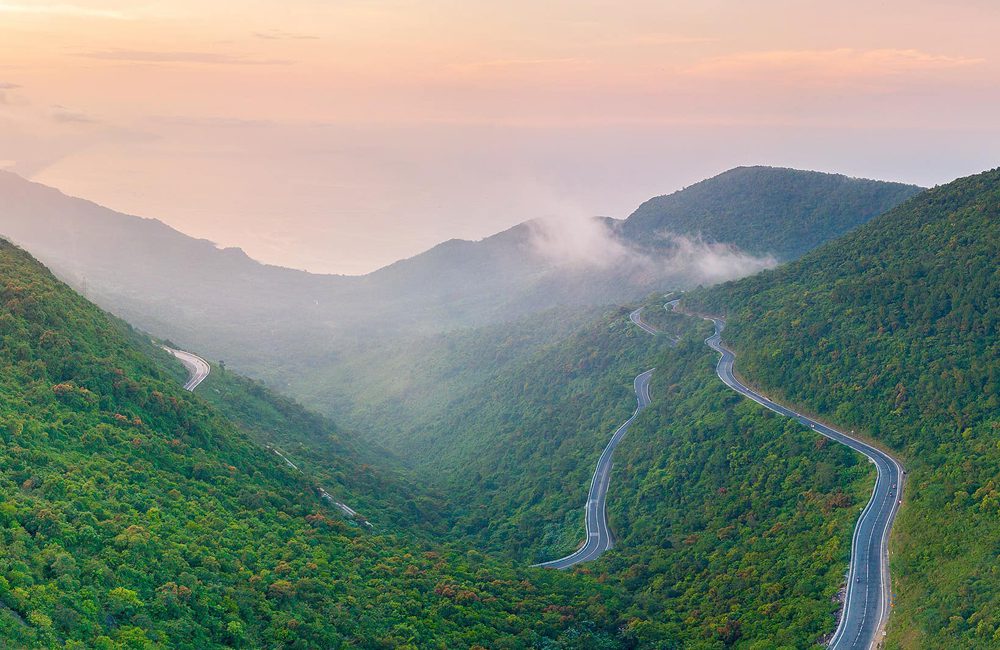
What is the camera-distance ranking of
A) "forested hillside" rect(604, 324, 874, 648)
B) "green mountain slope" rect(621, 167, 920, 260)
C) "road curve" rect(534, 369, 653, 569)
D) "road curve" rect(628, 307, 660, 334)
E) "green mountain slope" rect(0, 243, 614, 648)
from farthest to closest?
"green mountain slope" rect(621, 167, 920, 260) → "road curve" rect(628, 307, 660, 334) → "road curve" rect(534, 369, 653, 569) → "forested hillside" rect(604, 324, 874, 648) → "green mountain slope" rect(0, 243, 614, 648)

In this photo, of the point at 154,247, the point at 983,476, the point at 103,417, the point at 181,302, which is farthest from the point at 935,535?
the point at 154,247

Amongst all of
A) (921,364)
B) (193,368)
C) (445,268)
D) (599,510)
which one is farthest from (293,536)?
(445,268)

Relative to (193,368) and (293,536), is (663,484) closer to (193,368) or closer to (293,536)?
(293,536)

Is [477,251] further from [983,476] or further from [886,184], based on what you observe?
[983,476]

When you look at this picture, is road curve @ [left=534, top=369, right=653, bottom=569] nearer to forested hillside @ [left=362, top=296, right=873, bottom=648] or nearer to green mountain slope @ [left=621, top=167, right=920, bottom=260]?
forested hillside @ [left=362, top=296, right=873, bottom=648]

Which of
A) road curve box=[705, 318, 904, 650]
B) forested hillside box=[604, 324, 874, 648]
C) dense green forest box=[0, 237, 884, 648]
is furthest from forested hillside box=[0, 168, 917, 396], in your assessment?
road curve box=[705, 318, 904, 650]

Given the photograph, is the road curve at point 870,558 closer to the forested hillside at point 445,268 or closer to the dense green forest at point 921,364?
the dense green forest at point 921,364
